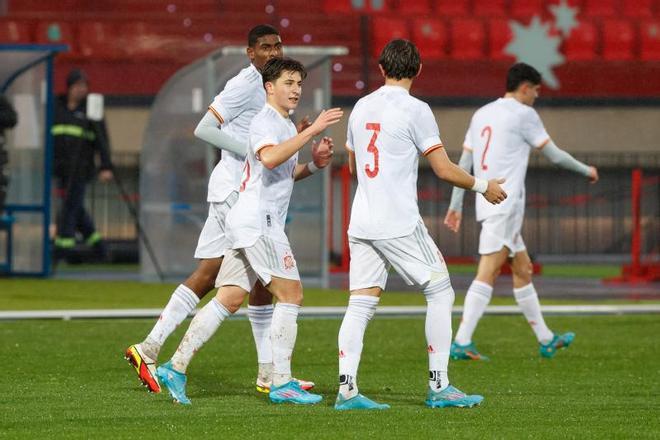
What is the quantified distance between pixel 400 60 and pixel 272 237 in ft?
3.58

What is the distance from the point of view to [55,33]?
27219 mm

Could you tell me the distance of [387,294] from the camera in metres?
17.1

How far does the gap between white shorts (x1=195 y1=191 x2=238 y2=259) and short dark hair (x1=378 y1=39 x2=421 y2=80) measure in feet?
4.18

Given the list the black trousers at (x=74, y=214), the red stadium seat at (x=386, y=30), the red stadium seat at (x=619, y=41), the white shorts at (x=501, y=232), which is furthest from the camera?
the red stadium seat at (x=619, y=41)

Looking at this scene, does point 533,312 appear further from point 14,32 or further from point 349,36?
point 14,32

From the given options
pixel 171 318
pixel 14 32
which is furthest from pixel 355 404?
pixel 14 32

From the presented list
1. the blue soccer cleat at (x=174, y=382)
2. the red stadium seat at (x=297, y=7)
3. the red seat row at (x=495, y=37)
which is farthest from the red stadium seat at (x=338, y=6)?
the blue soccer cleat at (x=174, y=382)

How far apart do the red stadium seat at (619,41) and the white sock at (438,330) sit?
71.8 ft

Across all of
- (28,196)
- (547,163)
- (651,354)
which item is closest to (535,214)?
(547,163)

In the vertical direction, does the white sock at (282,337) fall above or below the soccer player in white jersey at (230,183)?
below

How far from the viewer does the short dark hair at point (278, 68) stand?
26.1 ft

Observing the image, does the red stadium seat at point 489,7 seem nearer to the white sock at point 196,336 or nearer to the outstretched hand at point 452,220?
the outstretched hand at point 452,220

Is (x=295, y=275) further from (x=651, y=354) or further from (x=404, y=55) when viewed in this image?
(x=651, y=354)

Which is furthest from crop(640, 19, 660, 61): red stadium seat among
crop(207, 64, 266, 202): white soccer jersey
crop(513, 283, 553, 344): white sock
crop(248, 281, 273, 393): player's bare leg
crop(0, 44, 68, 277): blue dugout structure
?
crop(248, 281, 273, 393): player's bare leg
